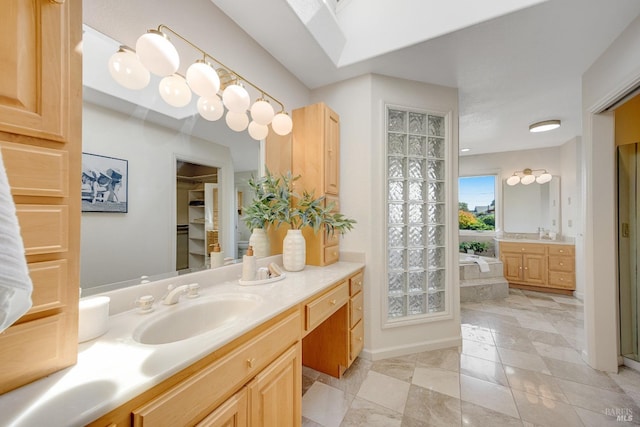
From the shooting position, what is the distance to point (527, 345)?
2.28 metres

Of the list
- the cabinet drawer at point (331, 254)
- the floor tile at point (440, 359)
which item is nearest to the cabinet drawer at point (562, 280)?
the floor tile at point (440, 359)

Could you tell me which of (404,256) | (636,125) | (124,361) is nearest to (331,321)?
(404,256)

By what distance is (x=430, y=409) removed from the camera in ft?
5.00

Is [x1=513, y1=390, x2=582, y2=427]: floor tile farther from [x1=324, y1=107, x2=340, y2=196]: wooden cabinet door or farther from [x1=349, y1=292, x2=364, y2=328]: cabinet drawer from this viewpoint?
[x1=324, y1=107, x2=340, y2=196]: wooden cabinet door

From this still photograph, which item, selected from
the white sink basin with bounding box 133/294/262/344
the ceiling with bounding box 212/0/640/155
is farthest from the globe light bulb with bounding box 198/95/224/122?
the white sink basin with bounding box 133/294/262/344

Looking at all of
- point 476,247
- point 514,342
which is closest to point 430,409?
point 514,342

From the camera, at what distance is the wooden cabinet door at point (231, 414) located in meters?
0.74

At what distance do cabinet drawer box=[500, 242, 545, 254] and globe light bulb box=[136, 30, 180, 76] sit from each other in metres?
4.98

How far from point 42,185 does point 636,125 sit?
361cm

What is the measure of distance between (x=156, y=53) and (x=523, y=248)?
203 inches

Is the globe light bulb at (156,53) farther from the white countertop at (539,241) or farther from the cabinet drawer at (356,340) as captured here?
the white countertop at (539,241)

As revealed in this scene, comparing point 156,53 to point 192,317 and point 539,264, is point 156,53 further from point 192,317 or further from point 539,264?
point 539,264

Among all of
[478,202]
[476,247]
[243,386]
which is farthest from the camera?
[478,202]

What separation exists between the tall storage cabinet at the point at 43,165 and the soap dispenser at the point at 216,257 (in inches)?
32.2
